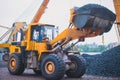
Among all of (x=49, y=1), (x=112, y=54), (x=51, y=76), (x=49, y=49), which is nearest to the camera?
(x=51, y=76)

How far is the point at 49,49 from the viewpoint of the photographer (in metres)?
14.2

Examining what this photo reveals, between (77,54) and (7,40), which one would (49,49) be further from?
(7,40)

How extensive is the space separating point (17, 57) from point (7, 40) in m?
5.84

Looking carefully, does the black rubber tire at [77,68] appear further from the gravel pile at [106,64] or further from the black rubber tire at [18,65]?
the black rubber tire at [18,65]

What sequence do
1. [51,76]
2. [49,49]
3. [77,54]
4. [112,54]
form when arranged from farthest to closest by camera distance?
[112,54] → [77,54] → [49,49] → [51,76]

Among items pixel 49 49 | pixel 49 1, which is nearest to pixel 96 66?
pixel 49 49

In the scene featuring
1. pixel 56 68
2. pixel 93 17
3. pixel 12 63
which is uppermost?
pixel 93 17

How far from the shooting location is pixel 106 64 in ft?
52.4

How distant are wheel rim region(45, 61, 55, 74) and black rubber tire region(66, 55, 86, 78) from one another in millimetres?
1522

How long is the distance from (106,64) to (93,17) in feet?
13.9

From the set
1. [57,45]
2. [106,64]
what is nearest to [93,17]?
[57,45]

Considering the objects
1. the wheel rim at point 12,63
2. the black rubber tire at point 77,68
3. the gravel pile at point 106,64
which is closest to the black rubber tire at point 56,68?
the black rubber tire at point 77,68

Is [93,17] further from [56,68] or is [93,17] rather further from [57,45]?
[56,68]

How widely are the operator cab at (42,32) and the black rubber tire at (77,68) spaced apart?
1555mm
